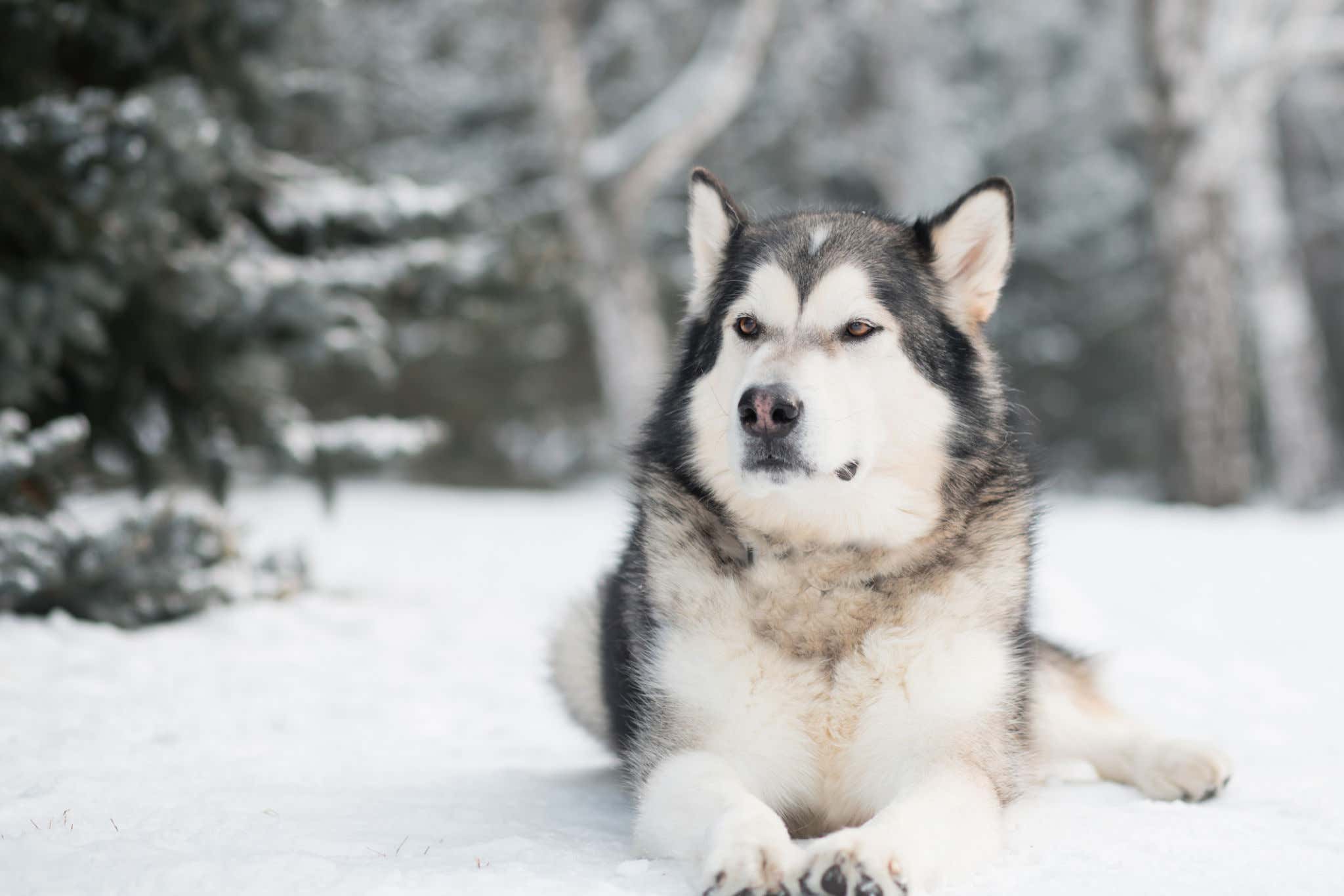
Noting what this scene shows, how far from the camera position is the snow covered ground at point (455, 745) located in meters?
2.40

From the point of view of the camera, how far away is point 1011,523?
3.03 meters

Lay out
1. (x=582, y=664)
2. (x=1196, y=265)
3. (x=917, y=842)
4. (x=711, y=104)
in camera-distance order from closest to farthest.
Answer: (x=917, y=842) < (x=582, y=664) < (x=1196, y=265) < (x=711, y=104)

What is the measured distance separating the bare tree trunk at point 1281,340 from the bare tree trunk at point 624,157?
6007 mm

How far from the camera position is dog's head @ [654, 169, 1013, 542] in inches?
107

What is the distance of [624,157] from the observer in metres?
13.0

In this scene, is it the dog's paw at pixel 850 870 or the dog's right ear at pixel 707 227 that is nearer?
the dog's paw at pixel 850 870

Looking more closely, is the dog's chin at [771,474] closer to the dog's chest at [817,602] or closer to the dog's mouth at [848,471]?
the dog's mouth at [848,471]

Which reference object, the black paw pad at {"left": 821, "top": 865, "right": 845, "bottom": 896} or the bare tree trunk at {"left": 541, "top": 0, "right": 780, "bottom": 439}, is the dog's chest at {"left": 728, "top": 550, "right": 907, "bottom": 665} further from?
the bare tree trunk at {"left": 541, "top": 0, "right": 780, "bottom": 439}

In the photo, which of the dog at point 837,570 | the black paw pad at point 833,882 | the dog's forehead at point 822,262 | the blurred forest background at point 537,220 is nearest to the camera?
the black paw pad at point 833,882

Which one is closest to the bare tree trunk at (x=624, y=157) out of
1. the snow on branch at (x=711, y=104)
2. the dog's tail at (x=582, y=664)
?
the snow on branch at (x=711, y=104)

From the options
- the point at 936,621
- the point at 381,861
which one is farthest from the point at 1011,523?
the point at 381,861

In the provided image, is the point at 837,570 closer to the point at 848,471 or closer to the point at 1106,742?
the point at 848,471

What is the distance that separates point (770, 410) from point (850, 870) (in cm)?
108

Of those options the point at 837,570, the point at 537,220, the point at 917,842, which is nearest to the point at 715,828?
the point at 917,842
